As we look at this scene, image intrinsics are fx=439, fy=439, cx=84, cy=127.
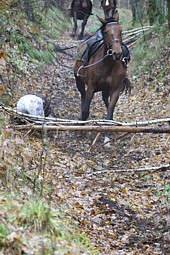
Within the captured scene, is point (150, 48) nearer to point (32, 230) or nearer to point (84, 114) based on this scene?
point (84, 114)

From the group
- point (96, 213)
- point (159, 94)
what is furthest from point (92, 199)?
point (159, 94)

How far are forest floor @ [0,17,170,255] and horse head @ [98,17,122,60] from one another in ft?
5.92

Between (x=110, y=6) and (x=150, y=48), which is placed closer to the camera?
(x=150, y=48)

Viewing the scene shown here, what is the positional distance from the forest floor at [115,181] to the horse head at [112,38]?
1804 mm

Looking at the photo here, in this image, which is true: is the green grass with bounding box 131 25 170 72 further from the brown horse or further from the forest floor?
the brown horse

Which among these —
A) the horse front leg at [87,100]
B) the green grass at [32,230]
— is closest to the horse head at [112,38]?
the horse front leg at [87,100]

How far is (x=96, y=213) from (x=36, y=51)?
1020 cm

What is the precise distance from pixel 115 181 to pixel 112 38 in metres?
3.24

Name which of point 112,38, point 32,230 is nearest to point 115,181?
point 112,38

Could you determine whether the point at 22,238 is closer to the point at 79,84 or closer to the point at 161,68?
the point at 79,84

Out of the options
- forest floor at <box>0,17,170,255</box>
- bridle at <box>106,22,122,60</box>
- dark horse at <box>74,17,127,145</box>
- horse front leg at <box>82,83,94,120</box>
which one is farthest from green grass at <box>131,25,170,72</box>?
bridle at <box>106,22,122,60</box>

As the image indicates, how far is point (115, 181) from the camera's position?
775cm

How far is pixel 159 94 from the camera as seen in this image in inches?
508

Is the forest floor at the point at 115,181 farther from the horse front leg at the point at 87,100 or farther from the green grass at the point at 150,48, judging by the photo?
the green grass at the point at 150,48
